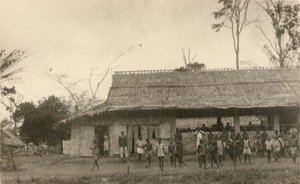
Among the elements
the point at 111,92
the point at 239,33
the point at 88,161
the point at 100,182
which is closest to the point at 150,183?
the point at 100,182

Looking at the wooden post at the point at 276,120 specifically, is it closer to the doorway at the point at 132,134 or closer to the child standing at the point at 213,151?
the child standing at the point at 213,151

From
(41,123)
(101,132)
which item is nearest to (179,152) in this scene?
(101,132)

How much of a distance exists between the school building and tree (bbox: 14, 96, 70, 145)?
10773mm

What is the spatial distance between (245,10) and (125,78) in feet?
42.0

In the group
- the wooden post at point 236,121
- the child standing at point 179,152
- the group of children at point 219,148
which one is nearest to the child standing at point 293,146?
the group of children at point 219,148

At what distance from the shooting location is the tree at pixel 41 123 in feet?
112

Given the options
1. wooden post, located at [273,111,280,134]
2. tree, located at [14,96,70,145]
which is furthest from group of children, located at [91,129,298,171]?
tree, located at [14,96,70,145]

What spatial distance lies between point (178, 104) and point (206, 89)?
223cm

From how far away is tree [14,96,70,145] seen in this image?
34.1 meters

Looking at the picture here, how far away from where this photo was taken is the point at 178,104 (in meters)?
21.6

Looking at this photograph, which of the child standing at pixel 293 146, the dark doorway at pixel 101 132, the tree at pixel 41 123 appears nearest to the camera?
the child standing at pixel 293 146

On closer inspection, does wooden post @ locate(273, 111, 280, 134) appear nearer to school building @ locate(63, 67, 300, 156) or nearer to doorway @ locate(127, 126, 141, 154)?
school building @ locate(63, 67, 300, 156)

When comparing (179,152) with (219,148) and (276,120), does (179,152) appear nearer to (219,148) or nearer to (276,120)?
(219,148)

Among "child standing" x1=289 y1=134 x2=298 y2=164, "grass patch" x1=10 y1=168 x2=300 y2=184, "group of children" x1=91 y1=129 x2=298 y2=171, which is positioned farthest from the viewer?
"group of children" x1=91 y1=129 x2=298 y2=171
